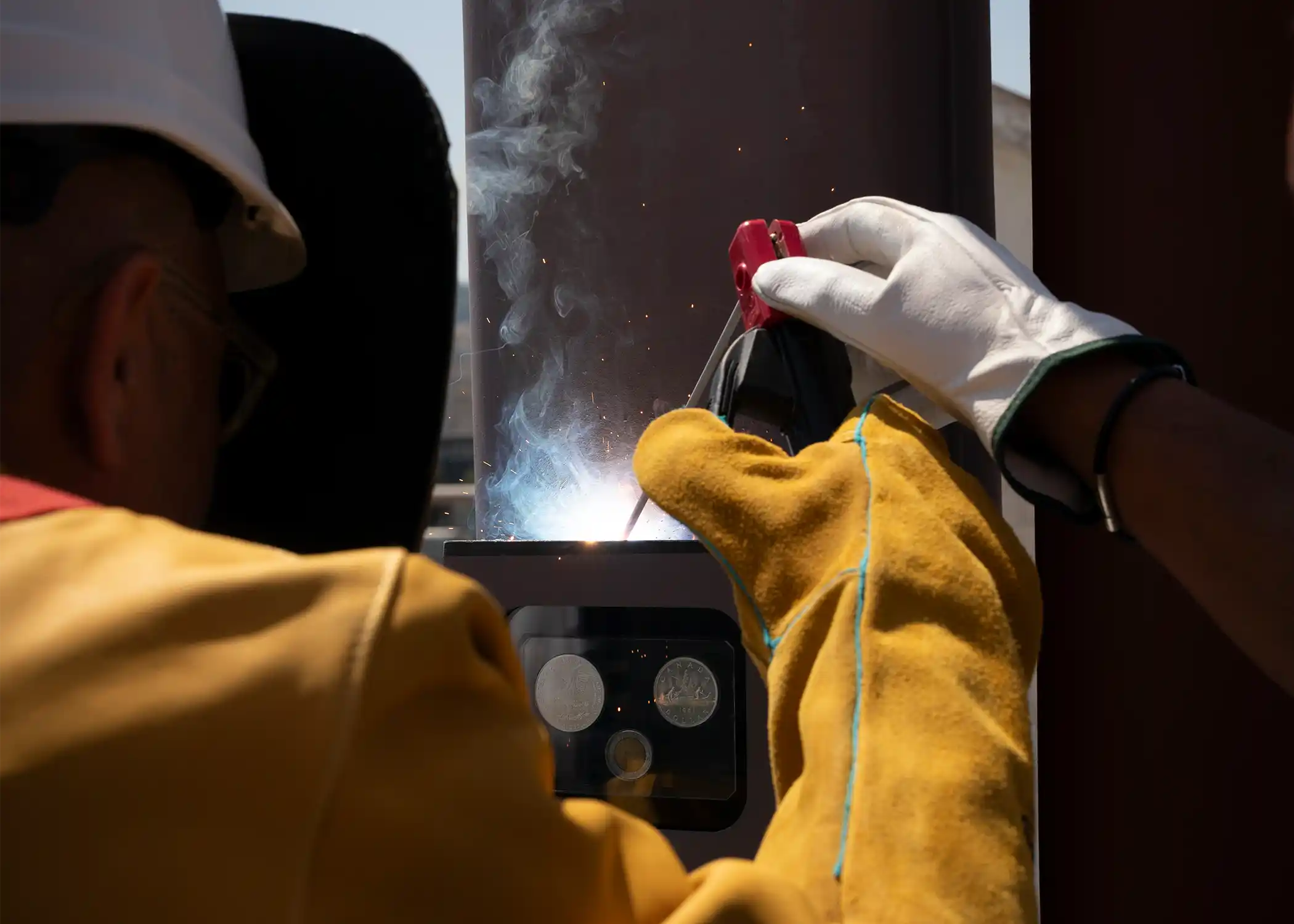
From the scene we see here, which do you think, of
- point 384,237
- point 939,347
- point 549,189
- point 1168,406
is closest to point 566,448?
point 549,189

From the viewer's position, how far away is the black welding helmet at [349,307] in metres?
0.81

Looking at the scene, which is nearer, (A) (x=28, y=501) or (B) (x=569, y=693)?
(A) (x=28, y=501)

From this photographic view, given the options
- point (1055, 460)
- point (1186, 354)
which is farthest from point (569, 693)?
point (1186, 354)

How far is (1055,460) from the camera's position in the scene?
0.73 meters

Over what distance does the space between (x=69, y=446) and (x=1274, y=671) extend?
0.70 m

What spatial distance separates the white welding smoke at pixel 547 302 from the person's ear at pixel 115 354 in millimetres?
736

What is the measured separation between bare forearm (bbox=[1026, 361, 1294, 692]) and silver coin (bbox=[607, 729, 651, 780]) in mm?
573

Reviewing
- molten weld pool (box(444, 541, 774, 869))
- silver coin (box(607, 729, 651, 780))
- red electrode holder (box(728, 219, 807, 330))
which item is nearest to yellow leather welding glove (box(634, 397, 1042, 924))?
red electrode holder (box(728, 219, 807, 330))

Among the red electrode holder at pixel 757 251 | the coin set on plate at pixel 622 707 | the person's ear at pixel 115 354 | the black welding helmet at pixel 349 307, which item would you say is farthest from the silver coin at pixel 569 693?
the person's ear at pixel 115 354

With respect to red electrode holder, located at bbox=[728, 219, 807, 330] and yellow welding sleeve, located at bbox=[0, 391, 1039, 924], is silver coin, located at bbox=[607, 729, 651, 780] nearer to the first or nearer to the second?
red electrode holder, located at bbox=[728, 219, 807, 330]

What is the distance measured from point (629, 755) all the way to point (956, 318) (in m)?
0.59

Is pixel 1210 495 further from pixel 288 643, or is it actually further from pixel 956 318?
pixel 288 643

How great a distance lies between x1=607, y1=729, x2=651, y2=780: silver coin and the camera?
3.56ft

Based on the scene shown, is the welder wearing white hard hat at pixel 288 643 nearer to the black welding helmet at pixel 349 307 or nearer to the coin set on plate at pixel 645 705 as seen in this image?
the black welding helmet at pixel 349 307
